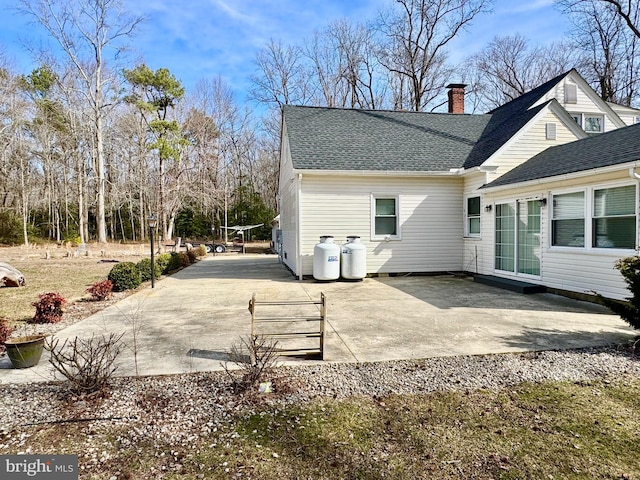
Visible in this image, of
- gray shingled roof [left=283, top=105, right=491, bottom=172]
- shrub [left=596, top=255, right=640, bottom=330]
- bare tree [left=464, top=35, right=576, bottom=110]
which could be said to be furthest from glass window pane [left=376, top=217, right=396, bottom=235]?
bare tree [left=464, top=35, right=576, bottom=110]

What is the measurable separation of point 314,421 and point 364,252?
24.7 feet

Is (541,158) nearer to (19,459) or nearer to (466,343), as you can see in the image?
(466,343)

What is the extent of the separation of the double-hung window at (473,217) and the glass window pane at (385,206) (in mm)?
2257

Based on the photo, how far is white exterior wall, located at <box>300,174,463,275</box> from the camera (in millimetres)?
10531

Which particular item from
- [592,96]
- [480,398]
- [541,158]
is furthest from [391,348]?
[592,96]

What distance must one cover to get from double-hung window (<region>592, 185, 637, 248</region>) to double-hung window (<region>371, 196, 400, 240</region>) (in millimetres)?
4922

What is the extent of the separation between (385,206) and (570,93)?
8.03 meters

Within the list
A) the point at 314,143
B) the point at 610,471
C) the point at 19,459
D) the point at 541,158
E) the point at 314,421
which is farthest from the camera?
the point at 314,143

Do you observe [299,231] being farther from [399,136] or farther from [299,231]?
[399,136]

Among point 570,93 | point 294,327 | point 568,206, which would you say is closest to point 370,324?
point 294,327

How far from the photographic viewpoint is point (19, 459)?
2.38 m

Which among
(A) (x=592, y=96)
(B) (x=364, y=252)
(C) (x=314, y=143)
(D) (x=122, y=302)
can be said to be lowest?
(D) (x=122, y=302)

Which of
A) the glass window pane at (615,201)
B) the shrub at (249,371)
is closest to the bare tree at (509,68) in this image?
the glass window pane at (615,201)

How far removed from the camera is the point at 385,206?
35.9ft
